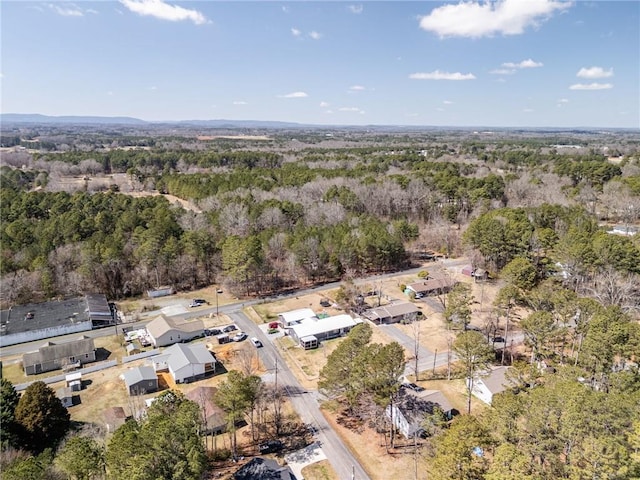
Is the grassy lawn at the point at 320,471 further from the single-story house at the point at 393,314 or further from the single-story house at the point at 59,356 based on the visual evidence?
the single-story house at the point at 59,356

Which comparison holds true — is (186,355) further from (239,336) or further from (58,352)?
(58,352)

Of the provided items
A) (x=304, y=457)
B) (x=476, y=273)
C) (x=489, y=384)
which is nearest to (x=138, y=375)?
(x=304, y=457)

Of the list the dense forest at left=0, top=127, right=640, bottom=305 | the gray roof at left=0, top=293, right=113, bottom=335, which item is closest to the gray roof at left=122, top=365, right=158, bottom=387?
the gray roof at left=0, top=293, right=113, bottom=335

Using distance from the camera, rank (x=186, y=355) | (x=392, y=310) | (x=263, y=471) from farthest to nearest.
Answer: (x=392, y=310) → (x=186, y=355) → (x=263, y=471)

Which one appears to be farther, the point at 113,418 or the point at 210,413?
the point at 113,418

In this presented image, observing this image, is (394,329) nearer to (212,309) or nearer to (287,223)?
(212,309)

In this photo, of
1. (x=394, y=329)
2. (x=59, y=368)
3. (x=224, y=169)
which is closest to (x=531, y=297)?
(x=394, y=329)
